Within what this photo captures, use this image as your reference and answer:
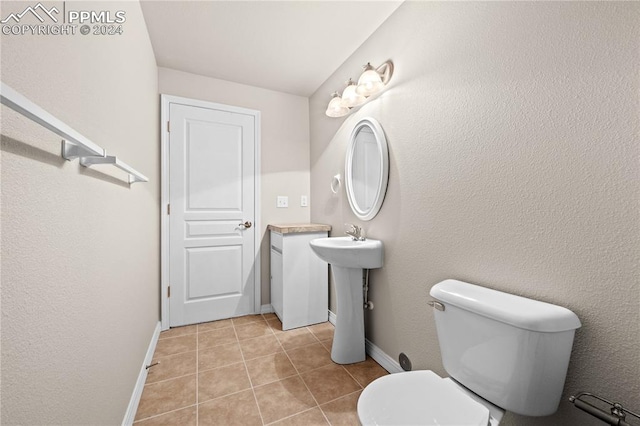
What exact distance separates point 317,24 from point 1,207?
192cm

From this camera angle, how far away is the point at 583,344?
0.87 meters

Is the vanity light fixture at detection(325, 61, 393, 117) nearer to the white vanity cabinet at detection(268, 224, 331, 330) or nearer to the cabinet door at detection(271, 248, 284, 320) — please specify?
the white vanity cabinet at detection(268, 224, 331, 330)

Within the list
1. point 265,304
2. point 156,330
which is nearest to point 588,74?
point 265,304

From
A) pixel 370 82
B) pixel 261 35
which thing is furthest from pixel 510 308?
pixel 261 35

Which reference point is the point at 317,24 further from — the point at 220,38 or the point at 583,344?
the point at 583,344

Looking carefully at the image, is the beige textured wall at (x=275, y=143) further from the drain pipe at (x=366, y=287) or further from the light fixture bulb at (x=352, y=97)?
the drain pipe at (x=366, y=287)

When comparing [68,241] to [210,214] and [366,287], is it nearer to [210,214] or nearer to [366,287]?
[366,287]

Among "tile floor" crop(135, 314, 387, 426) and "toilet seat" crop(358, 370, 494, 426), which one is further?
"tile floor" crop(135, 314, 387, 426)

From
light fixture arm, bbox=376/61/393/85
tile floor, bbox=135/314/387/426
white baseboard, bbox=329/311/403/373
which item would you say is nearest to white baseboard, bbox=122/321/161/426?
tile floor, bbox=135/314/387/426

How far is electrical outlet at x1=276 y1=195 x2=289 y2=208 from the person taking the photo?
2.76 metres

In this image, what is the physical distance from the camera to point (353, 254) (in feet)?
5.52

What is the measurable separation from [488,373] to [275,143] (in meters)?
2.45

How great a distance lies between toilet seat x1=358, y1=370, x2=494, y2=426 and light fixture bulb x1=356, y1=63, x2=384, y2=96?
5.34 feet

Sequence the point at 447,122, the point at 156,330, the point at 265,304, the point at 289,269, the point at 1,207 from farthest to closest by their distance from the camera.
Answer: the point at 265,304
the point at 289,269
the point at 156,330
the point at 447,122
the point at 1,207
